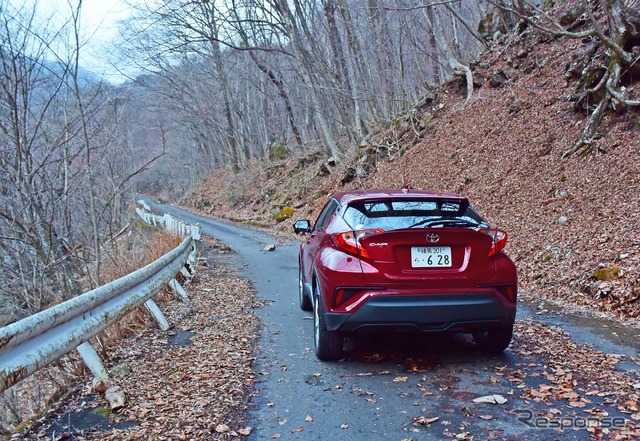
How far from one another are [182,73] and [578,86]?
27.6m

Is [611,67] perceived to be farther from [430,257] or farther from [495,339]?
[430,257]

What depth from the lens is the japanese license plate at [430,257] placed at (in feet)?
15.3

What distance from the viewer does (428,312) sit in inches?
180

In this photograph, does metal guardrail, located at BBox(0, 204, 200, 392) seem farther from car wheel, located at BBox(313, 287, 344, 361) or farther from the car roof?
the car roof

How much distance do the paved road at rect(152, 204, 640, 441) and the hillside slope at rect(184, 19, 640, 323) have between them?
70.1 inches

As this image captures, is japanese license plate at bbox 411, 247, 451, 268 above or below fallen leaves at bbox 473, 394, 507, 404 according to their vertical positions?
above

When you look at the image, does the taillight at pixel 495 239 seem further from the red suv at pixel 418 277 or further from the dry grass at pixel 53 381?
the dry grass at pixel 53 381

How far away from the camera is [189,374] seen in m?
4.93

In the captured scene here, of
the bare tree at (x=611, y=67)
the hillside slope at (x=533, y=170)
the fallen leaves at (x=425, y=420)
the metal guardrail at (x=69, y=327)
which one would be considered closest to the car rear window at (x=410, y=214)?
the fallen leaves at (x=425, y=420)

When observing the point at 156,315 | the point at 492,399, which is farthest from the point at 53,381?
the point at 492,399

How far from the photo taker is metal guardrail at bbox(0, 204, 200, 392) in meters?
3.26

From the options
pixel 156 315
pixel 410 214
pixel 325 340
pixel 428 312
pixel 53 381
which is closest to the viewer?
pixel 428 312

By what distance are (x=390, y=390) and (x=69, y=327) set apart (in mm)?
2679

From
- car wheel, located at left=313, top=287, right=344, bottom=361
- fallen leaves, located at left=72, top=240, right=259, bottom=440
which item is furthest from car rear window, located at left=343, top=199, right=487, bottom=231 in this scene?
fallen leaves, located at left=72, top=240, right=259, bottom=440
